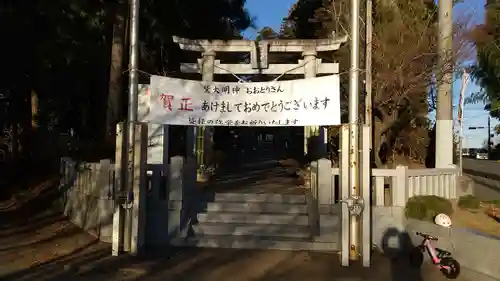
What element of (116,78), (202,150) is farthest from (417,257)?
(116,78)

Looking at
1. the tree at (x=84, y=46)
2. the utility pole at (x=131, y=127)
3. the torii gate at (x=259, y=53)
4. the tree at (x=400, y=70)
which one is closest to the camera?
the utility pole at (x=131, y=127)

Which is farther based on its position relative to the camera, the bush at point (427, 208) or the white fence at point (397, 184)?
the white fence at point (397, 184)

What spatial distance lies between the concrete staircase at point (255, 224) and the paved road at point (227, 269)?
18.3 inches

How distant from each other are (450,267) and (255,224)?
3.73 m

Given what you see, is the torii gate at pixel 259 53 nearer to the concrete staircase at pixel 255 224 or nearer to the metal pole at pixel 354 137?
the concrete staircase at pixel 255 224

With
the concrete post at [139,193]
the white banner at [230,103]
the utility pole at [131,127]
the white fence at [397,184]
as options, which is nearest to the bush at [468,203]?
the white fence at [397,184]

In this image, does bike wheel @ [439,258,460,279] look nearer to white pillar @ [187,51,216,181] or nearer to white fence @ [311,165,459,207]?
white fence @ [311,165,459,207]

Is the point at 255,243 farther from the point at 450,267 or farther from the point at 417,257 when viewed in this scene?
the point at 450,267

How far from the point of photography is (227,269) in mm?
7668

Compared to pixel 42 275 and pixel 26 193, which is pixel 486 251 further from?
pixel 26 193

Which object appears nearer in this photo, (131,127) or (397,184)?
(131,127)

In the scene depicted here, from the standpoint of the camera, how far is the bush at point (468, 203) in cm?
933

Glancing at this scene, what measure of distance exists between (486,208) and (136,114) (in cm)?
672

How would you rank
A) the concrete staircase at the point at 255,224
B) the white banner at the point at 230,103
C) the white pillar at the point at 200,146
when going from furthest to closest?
the white pillar at the point at 200,146, the concrete staircase at the point at 255,224, the white banner at the point at 230,103
